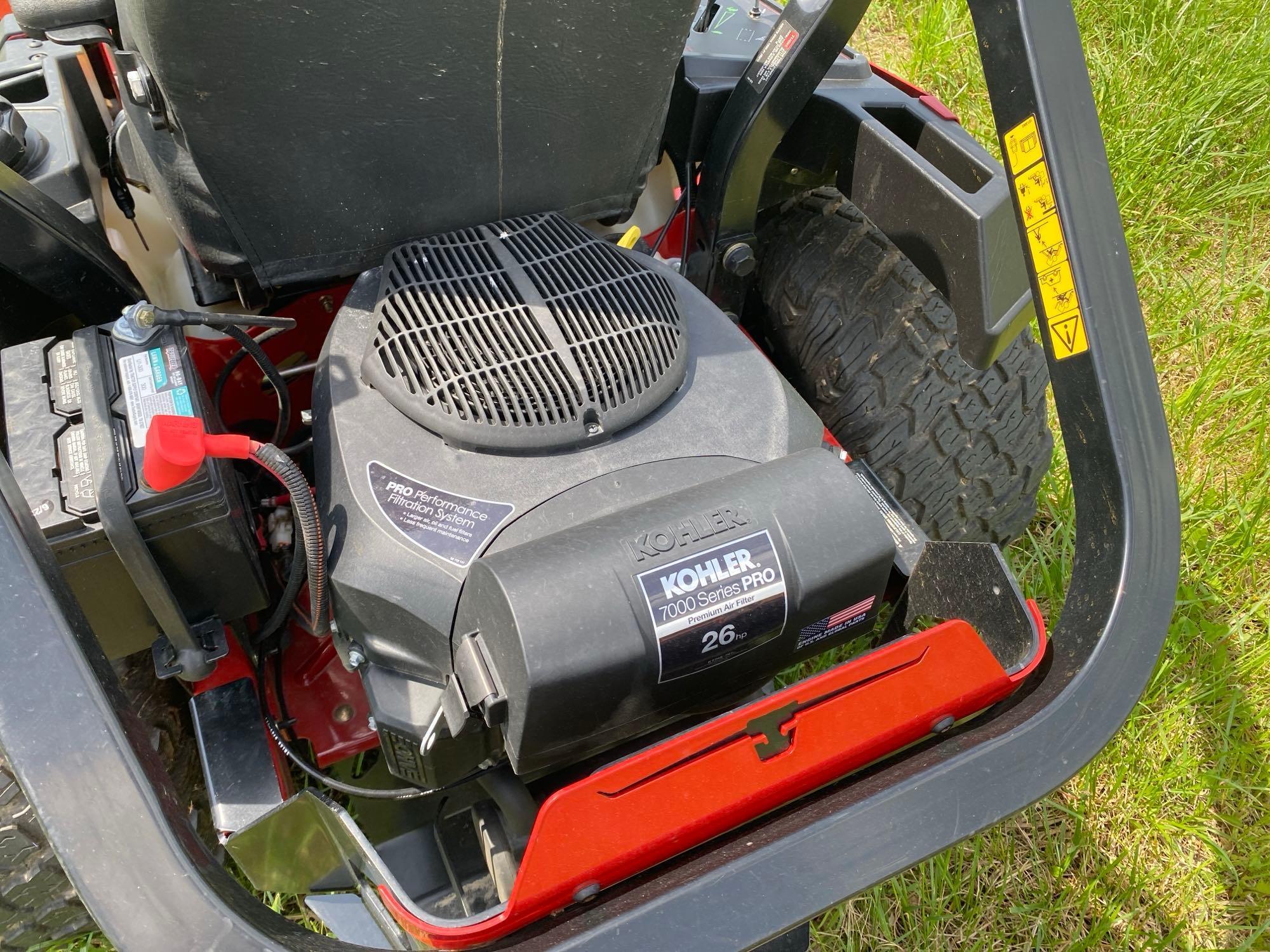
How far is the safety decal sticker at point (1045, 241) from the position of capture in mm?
1017

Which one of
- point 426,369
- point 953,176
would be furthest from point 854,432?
point 426,369

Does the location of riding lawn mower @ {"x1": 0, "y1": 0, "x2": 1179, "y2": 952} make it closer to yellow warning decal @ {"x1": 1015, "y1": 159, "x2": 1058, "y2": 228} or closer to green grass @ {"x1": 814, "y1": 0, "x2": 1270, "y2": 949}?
yellow warning decal @ {"x1": 1015, "y1": 159, "x2": 1058, "y2": 228}

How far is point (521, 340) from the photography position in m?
1.11

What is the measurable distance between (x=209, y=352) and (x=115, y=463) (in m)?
0.43

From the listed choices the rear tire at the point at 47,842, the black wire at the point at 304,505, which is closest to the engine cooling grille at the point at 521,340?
the black wire at the point at 304,505

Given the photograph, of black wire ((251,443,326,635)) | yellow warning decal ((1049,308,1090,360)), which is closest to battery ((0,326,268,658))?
black wire ((251,443,326,635))

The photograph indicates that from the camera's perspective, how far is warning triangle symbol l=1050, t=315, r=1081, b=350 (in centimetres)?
101

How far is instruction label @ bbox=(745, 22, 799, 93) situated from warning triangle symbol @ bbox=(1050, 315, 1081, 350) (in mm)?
534

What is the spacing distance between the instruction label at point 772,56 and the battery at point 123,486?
814 mm

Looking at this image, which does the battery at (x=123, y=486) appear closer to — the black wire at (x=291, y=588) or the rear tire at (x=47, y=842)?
the black wire at (x=291, y=588)

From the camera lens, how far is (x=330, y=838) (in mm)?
1092

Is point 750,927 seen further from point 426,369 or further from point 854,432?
point 854,432

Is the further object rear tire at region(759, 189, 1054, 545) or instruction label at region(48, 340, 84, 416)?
rear tire at region(759, 189, 1054, 545)

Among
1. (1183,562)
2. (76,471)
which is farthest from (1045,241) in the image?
(1183,562)
